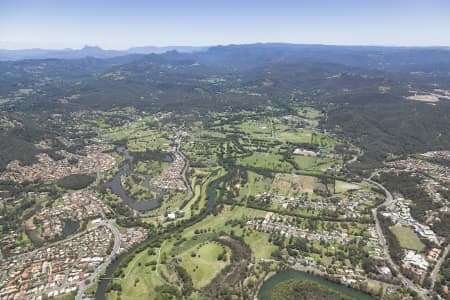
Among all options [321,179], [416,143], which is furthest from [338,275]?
[416,143]

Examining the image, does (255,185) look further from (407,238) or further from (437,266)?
(437,266)

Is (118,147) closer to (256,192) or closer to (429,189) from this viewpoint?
(256,192)

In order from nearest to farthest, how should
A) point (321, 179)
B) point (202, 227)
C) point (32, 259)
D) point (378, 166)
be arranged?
1. point (32, 259)
2. point (202, 227)
3. point (321, 179)
4. point (378, 166)

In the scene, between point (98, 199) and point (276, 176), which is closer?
point (98, 199)

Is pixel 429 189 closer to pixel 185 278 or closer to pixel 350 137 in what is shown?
pixel 350 137

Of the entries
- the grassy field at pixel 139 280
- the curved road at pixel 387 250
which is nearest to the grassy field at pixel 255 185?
the curved road at pixel 387 250

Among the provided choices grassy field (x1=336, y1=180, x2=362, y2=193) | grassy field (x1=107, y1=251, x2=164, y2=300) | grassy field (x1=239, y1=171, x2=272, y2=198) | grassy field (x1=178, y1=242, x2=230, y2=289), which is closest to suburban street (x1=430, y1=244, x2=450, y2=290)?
grassy field (x1=336, y1=180, x2=362, y2=193)

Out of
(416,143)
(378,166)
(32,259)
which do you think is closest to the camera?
(32,259)
